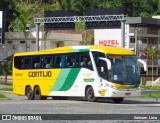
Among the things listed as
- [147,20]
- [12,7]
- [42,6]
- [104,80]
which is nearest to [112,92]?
[104,80]

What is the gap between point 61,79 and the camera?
109 feet

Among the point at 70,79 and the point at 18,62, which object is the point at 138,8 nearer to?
the point at 18,62

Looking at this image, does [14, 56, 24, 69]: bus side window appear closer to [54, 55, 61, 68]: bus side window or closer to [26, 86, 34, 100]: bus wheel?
[26, 86, 34, 100]: bus wheel

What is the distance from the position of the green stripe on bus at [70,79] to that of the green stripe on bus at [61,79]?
176mm

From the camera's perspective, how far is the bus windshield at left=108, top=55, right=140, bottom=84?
30578mm

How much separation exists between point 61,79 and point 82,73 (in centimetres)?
188

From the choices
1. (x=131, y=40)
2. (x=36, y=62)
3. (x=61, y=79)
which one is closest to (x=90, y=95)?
(x=61, y=79)

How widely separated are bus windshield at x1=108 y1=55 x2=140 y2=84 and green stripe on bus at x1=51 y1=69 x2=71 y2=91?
314 cm

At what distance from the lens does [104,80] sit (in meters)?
30.8

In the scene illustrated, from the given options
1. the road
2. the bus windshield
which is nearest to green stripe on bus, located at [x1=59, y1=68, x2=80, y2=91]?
→ the bus windshield

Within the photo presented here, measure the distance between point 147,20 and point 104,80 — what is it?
1861 inches

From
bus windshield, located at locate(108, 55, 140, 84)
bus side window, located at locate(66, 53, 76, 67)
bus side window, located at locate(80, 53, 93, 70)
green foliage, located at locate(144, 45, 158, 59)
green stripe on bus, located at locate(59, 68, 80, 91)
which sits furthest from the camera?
green foliage, located at locate(144, 45, 158, 59)

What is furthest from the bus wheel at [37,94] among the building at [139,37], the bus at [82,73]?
the building at [139,37]

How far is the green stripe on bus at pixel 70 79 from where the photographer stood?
32250 mm
